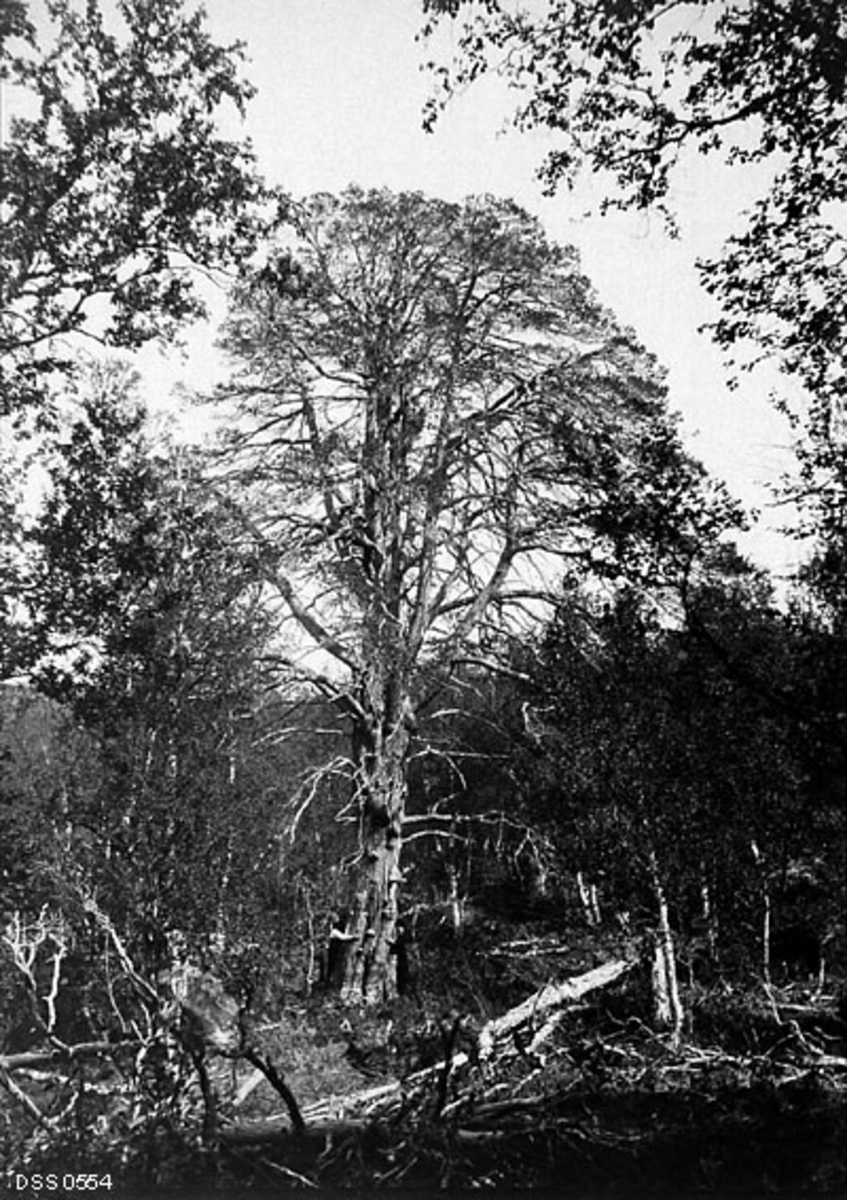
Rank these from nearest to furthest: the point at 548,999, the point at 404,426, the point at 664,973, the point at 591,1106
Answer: the point at 591,1106 → the point at 664,973 → the point at 548,999 → the point at 404,426

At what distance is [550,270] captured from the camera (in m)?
3.66

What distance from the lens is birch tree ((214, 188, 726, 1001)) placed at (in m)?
3.62

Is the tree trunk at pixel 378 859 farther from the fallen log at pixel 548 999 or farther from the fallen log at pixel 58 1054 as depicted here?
the fallen log at pixel 58 1054

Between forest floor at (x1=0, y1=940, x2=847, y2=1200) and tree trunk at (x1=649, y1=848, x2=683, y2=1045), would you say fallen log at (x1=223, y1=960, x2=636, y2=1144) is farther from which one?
tree trunk at (x1=649, y1=848, x2=683, y2=1045)

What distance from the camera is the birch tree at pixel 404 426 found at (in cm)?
362

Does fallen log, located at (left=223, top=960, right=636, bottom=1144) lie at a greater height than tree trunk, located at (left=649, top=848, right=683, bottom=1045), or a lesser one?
lesser

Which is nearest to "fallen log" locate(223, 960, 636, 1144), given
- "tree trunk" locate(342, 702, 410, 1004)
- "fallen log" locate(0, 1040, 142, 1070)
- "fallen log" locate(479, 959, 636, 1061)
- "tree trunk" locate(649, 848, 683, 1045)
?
"fallen log" locate(479, 959, 636, 1061)

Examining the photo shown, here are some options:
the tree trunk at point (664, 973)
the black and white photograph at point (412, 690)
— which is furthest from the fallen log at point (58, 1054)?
the tree trunk at point (664, 973)

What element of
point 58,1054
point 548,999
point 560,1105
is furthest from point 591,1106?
point 58,1054

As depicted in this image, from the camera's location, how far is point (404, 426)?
3.71 metres

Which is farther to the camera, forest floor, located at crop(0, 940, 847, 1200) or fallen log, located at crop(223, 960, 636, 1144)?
fallen log, located at crop(223, 960, 636, 1144)

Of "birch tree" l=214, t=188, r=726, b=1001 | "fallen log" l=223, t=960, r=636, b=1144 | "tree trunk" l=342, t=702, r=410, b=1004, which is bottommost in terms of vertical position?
"fallen log" l=223, t=960, r=636, b=1144

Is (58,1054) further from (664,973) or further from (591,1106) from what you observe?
(664,973)

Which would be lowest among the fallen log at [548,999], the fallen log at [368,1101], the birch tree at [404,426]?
the fallen log at [368,1101]
